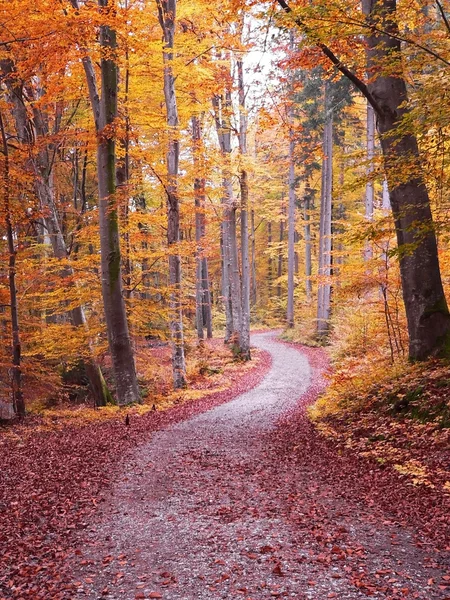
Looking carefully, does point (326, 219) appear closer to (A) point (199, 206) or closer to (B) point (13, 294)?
(A) point (199, 206)

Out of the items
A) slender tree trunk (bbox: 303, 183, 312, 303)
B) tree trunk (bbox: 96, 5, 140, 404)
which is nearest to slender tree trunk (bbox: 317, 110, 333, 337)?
slender tree trunk (bbox: 303, 183, 312, 303)

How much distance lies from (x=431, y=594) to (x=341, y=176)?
3262 centimetres

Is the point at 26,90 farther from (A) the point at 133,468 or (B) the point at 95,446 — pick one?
(A) the point at 133,468

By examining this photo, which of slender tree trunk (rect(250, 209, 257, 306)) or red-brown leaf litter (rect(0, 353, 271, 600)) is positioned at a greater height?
slender tree trunk (rect(250, 209, 257, 306))

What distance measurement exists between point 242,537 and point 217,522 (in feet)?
1.76

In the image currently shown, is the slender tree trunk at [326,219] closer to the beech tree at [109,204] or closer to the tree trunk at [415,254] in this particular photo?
the beech tree at [109,204]

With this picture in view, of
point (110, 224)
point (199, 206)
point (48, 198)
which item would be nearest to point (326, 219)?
point (199, 206)

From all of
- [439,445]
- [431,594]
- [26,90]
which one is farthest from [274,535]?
[26,90]

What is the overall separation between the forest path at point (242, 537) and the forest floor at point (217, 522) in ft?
0.05

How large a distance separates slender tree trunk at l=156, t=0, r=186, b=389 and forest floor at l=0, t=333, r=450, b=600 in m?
5.65

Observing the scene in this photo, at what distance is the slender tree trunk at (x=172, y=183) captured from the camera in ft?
43.6

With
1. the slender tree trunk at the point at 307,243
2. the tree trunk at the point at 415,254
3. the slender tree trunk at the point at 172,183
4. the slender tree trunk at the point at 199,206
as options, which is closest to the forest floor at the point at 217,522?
the tree trunk at the point at 415,254

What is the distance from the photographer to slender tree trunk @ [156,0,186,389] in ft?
43.6

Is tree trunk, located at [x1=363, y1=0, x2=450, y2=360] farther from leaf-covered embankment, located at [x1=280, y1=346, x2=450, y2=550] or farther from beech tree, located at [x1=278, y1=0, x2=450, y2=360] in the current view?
leaf-covered embankment, located at [x1=280, y1=346, x2=450, y2=550]
